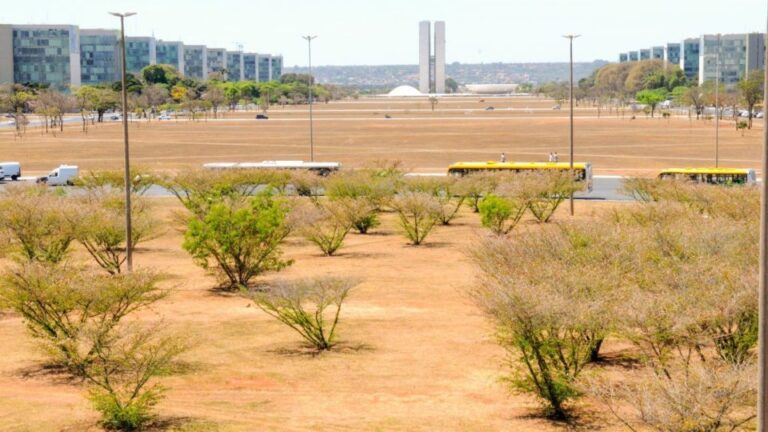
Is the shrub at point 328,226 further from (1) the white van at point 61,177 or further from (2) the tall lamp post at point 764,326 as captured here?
(2) the tall lamp post at point 764,326

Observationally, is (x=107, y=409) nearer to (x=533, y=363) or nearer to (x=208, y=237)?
(x=533, y=363)

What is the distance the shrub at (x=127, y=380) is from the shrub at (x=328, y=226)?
2351cm

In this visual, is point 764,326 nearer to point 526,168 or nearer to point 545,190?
point 545,190

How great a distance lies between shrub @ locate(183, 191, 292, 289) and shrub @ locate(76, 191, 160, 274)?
4.09 m

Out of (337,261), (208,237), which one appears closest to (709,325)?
(208,237)

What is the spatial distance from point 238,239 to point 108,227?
6.58 m

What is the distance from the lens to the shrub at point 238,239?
4119 centimetres

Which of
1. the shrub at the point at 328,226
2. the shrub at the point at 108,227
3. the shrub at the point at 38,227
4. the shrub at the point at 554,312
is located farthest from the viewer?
the shrub at the point at 328,226

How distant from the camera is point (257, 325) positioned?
35.8 meters

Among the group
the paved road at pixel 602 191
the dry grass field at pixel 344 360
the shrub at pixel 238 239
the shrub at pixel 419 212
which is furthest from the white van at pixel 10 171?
the shrub at pixel 238 239

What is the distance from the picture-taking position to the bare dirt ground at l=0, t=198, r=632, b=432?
82.9 feet

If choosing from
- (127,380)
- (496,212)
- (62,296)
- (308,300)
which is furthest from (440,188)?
(127,380)

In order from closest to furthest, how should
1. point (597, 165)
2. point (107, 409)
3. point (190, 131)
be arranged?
point (107, 409), point (597, 165), point (190, 131)

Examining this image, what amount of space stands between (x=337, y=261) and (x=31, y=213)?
43.7 ft
